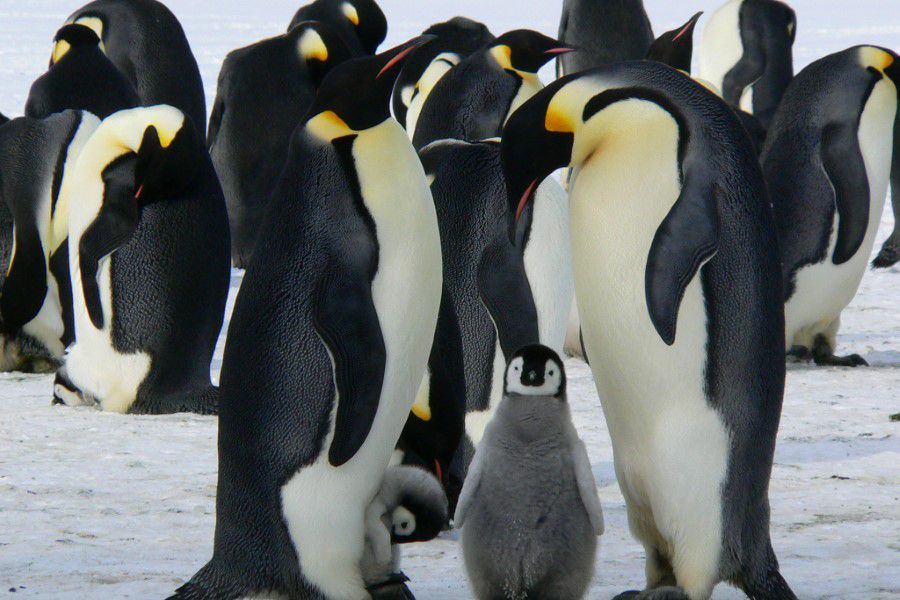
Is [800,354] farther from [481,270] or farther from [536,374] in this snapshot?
[536,374]

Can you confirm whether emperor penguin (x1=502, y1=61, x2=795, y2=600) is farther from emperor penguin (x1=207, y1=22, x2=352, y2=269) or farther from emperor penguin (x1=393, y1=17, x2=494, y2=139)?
emperor penguin (x1=393, y1=17, x2=494, y2=139)


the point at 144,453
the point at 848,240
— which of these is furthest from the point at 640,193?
the point at 848,240

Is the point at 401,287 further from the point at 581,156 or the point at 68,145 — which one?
the point at 68,145

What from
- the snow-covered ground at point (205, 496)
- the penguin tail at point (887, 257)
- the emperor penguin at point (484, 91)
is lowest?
the snow-covered ground at point (205, 496)

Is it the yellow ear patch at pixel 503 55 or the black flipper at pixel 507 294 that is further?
the yellow ear patch at pixel 503 55

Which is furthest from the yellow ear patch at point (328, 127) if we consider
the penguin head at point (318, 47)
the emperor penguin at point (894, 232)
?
the penguin head at point (318, 47)

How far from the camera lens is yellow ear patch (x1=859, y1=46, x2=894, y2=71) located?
228 inches

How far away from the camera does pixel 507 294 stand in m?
3.90

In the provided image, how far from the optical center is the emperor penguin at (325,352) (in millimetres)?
2779

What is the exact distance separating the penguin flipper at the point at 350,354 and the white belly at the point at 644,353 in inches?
18.3

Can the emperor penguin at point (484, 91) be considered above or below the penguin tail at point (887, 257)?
above

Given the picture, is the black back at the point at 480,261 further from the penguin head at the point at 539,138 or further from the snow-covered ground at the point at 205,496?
the penguin head at the point at 539,138

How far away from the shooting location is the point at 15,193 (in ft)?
19.2

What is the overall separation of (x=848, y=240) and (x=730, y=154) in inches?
120
